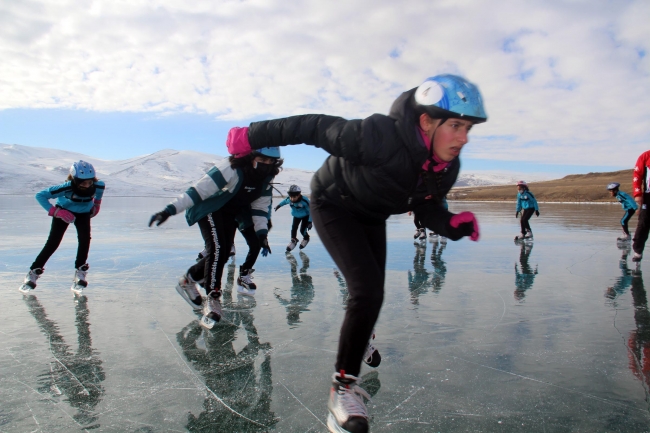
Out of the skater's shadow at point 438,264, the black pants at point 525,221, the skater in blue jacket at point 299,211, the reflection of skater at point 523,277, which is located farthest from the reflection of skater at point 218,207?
the black pants at point 525,221

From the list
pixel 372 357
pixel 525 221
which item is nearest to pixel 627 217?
pixel 525 221

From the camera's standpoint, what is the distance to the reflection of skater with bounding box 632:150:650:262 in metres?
6.88

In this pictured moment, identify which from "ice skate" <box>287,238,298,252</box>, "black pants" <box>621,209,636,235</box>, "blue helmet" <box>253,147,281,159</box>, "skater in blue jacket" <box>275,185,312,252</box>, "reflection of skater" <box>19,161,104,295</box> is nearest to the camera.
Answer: "blue helmet" <box>253,147,281,159</box>

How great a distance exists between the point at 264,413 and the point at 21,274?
5338 mm

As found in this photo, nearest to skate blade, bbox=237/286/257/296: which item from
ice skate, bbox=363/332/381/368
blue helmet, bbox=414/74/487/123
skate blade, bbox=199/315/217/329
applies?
skate blade, bbox=199/315/217/329

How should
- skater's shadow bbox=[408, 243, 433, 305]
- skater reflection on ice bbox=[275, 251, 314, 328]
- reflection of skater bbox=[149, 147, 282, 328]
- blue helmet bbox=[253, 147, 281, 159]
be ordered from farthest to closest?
skater's shadow bbox=[408, 243, 433, 305] < blue helmet bbox=[253, 147, 281, 159] < skater reflection on ice bbox=[275, 251, 314, 328] < reflection of skater bbox=[149, 147, 282, 328]

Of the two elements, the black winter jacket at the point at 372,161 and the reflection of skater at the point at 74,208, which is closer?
the black winter jacket at the point at 372,161

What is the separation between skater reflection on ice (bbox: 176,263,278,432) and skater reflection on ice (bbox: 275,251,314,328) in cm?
39

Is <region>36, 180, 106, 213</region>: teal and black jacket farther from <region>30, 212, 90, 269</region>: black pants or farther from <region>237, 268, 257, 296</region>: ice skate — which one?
<region>237, 268, 257, 296</region>: ice skate

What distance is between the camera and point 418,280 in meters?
6.05

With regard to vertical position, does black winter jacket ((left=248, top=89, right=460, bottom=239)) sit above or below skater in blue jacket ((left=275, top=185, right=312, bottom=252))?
above

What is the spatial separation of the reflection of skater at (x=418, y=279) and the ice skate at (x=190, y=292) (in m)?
2.12

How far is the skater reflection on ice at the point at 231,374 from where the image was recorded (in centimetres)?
234

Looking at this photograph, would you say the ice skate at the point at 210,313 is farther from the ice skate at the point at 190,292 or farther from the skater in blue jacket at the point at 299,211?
the skater in blue jacket at the point at 299,211
